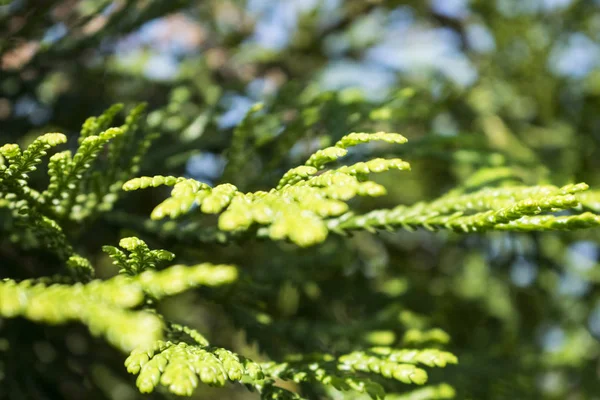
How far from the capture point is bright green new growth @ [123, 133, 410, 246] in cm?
63

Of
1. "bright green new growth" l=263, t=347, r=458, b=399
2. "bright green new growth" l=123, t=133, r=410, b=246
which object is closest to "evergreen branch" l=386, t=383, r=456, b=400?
"bright green new growth" l=263, t=347, r=458, b=399

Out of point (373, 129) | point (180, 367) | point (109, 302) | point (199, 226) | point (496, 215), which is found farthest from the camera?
point (373, 129)

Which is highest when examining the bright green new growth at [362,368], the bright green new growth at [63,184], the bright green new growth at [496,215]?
the bright green new growth at [496,215]

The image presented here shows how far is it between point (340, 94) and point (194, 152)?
486 millimetres

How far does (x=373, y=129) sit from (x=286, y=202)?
0.78 m

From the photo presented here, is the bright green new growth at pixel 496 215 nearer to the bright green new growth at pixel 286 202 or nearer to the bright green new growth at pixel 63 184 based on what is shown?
the bright green new growth at pixel 286 202

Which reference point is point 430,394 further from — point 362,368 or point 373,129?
point 373,129

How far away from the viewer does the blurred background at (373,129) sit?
135 cm

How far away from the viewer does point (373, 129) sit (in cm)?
142

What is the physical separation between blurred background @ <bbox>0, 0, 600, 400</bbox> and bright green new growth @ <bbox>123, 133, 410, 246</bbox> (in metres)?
0.44

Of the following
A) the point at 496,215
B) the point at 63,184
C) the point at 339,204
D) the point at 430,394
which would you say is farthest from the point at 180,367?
the point at 430,394

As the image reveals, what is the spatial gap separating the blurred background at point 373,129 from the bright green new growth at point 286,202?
0.44m

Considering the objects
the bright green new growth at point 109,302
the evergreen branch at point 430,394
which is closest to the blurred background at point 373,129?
the evergreen branch at point 430,394

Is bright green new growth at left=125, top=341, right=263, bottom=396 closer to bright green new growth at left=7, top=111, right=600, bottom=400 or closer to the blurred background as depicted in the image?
bright green new growth at left=7, top=111, right=600, bottom=400
